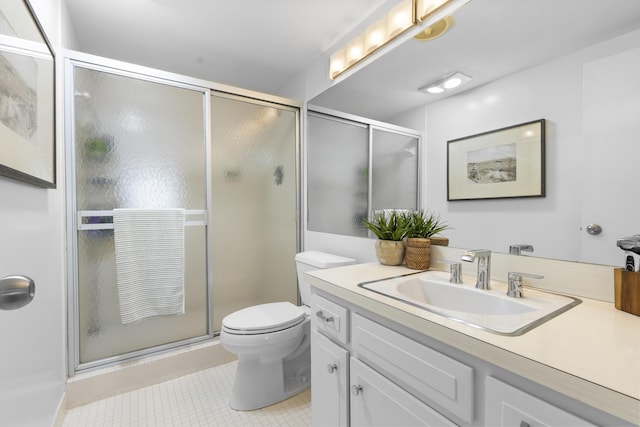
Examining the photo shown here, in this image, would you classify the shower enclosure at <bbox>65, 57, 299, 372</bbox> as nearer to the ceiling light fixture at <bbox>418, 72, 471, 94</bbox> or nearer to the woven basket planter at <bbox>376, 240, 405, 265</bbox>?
the woven basket planter at <bbox>376, 240, 405, 265</bbox>

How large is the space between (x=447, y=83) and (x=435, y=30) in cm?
27

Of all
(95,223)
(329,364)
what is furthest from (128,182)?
(329,364)

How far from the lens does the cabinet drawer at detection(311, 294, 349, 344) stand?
3.25 feet

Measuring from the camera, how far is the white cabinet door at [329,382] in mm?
991

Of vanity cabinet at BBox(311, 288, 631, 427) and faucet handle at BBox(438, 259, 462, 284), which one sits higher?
faucet handle at BBox(438, 259, 462, 284)

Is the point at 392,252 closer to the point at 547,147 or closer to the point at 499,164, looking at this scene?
the point at 499,164

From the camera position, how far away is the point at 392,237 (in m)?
1.34

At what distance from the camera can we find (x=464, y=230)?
1.18 m

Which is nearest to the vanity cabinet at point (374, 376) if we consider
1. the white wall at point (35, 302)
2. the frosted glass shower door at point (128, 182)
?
the white wall at point (35, 302)

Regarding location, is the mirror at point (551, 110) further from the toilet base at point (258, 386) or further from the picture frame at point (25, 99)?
the picture frame at point (25, 99)

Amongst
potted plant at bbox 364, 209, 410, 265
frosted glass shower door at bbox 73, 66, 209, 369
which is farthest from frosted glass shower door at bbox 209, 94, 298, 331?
potted plant at bbox 364, 209, 410, 265

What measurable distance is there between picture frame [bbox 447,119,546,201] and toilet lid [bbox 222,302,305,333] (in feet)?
3.46

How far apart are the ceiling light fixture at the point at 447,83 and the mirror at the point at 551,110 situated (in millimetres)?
22

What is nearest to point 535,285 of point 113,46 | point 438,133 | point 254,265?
point 438,133
